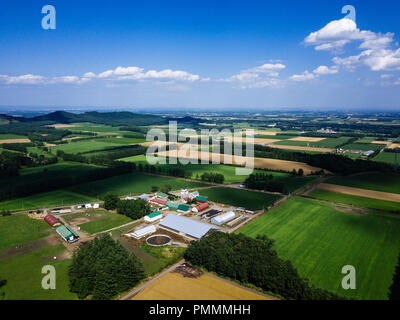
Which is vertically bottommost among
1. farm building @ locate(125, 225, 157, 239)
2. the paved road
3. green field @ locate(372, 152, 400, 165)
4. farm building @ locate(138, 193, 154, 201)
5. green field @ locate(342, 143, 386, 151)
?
the paved road

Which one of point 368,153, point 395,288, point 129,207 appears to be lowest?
point 395,288

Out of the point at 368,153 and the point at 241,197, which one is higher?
the point at 368,153

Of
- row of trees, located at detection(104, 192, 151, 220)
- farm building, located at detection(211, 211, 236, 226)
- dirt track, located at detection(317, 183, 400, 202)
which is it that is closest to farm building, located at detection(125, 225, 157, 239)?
row of trees, located at detection(104, 192, 151, 220)

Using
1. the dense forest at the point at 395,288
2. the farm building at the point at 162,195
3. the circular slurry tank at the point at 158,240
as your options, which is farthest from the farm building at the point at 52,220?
the dense forest at the point at 395,288

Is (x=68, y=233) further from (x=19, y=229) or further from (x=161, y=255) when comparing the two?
(x=161, y=255)

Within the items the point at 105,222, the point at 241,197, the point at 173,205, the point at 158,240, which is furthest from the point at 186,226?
the point at 241,197

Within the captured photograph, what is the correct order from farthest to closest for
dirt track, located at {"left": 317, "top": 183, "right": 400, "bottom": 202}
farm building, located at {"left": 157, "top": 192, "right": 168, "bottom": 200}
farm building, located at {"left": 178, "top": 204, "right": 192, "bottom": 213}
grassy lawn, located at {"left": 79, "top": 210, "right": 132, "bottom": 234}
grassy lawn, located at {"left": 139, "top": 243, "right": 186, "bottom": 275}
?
1. farm building, located at {"left": 157, "top": 192, "right": 168, "bottom": 200}
2. dirt track, located at {"left": 317, "top": 183, "right": 400, "bottom": 202}
3. farm building, located at {"left": 178, "top": 204, "right": 192, "bottom": 213}
4. grassy lawn, located at {"left": 79, "top": 210, "right": 132, "bottom": 234}
5. grassy lawn, located at {"left": 139, "top": 243, "right": 186, "bottom": 275}

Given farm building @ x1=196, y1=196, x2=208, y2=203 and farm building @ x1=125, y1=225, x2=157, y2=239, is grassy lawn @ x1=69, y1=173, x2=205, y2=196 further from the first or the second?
farm building @ x1=125, y1=225, x2=157, y2=239
